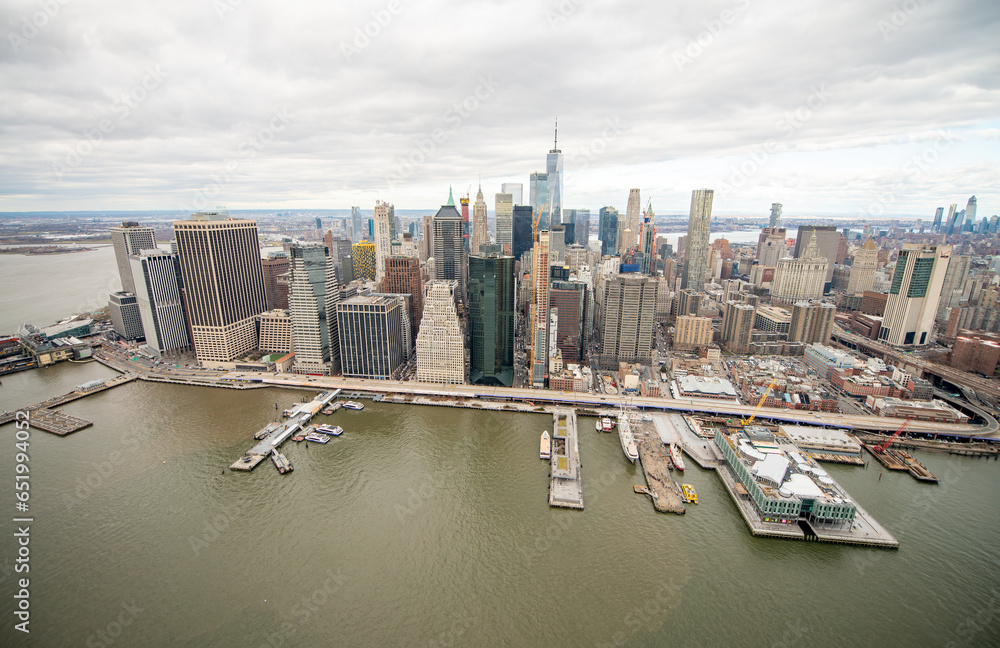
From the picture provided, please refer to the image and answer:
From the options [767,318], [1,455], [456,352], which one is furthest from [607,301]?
[1,455]

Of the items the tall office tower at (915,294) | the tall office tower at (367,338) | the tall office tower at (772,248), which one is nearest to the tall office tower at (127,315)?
the tall office tower at (367,338)

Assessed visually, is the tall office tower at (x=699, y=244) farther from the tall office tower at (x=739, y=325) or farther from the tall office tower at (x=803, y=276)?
the tall office tower at (x=739, y=325)

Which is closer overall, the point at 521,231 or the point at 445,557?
the point at 445,557

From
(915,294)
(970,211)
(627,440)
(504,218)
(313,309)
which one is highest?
(970,211)

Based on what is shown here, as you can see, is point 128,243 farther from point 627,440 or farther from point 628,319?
point 627,440

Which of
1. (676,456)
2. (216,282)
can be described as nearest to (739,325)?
(676,456)

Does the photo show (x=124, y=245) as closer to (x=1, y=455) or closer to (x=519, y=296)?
(x=1, y=455)
